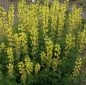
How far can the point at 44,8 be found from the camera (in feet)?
22.4

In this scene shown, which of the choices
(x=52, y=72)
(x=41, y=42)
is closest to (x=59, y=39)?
(x=41, y=42)

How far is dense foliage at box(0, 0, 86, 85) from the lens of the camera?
247 inches

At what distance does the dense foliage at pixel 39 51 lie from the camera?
6.27m

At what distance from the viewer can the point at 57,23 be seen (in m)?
7.27

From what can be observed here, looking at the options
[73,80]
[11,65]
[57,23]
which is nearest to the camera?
[11,65]

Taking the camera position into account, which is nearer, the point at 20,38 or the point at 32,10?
the point at 20,38

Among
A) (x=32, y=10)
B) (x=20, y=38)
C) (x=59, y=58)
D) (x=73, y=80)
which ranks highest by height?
(x=32, y=10)

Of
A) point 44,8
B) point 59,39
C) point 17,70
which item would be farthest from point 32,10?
point 17,70

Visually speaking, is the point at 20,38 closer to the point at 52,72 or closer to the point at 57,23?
the point at 52,72

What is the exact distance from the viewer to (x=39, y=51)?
21.8ft

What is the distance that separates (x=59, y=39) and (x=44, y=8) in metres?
0.68

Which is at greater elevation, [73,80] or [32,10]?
[32,10]

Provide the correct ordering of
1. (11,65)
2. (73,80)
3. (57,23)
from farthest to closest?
(57,23), (73,80), (11,65)

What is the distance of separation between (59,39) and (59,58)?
1.49 feet
